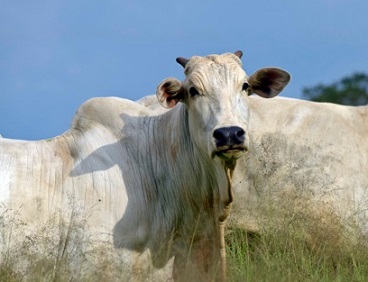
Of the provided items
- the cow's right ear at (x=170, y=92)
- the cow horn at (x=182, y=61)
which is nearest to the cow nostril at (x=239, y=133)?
the cow's right ear at (x=170, y=92)

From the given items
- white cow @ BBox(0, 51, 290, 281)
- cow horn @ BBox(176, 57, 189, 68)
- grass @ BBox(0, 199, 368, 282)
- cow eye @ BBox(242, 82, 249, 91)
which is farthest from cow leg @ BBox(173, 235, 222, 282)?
cow horn @ BBox(176, 57, 189, 68)

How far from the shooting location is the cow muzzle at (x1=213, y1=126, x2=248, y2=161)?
8.88 m

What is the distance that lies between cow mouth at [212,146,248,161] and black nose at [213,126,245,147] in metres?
0.03

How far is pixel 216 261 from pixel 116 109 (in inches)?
55.4

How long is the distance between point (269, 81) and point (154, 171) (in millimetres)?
1125

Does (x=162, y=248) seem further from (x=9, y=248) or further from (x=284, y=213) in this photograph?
(x=284, y=213)

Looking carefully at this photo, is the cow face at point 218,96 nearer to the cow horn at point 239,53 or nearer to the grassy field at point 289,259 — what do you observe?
the cow horn at point 239,53

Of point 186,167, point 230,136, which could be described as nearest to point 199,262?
point 186,167

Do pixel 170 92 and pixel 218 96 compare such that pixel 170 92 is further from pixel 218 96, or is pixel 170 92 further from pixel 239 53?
pixel 239 53

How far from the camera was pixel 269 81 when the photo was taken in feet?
32.9

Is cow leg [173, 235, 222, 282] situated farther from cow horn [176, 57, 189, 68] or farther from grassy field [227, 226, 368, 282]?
cow horn [176, 57, 189, 68]

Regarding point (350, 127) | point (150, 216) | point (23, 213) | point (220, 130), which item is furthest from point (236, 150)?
point (350, 127)

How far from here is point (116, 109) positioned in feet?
32.8

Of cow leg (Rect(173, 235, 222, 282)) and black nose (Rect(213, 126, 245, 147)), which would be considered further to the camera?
cow leg (Rect(173, 235, 222, 282))
